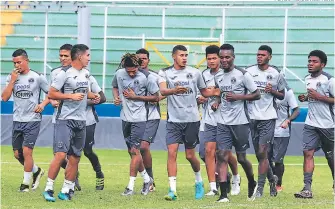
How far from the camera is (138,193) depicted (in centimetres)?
1548

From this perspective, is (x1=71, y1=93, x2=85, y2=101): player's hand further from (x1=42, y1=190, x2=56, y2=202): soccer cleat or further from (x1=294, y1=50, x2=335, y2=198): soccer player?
(x1=294, y1=50, x2=335, y2=198): soccer player

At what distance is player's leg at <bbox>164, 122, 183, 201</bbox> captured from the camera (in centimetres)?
1450

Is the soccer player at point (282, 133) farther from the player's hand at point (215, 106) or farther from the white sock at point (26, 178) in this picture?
the white sock at point (26, 178)

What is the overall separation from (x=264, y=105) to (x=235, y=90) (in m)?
1.00

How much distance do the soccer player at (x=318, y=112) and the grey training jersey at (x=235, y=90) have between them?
1.55m

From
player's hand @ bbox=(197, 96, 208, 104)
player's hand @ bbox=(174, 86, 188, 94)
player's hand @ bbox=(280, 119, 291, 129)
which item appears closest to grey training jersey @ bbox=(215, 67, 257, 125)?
player's hand @ bbox=(174, 86, 188, 94)

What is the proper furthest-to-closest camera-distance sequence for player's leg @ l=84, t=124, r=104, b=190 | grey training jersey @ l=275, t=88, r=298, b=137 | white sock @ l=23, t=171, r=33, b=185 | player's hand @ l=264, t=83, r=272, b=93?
1. grey training jersey @ l=275, t=88, r=298, b=137
2. player's leg @ l=84, t=124, r=104, b=190
3. white sock @ l=23, t=171, r=33, b=185
4. player's hand @ l=264, t=83, r=272, b=93

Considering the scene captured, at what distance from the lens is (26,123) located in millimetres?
15648

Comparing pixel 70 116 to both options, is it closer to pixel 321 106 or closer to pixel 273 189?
pixel 273 189

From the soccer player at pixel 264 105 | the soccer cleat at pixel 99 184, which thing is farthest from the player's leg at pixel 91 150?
the soccer player at pixel 264 105

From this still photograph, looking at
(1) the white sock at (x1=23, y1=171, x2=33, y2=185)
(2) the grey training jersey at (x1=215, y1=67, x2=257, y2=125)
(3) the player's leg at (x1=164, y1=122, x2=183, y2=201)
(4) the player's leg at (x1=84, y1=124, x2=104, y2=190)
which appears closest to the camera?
(2) the grey training jersey at (x1=215, y1=67, x2=257, y2=125)

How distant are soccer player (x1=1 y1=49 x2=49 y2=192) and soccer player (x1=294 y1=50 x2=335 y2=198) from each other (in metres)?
4.49

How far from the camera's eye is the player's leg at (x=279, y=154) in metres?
16.7

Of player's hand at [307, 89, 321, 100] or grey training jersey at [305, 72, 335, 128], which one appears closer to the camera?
player's hand at [307, 89, 321, 100]
